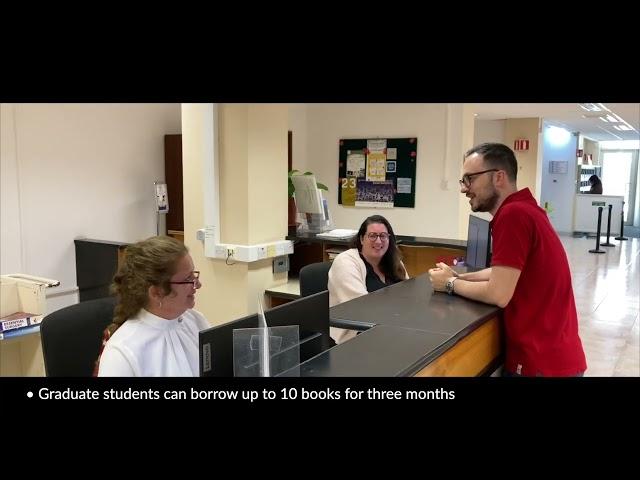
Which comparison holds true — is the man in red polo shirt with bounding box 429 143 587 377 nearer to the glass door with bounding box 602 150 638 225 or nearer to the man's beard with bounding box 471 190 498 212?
the man's beard with bounding box 471 190 498 212

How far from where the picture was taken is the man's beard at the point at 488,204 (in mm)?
1823

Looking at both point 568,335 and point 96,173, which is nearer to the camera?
point 568,335

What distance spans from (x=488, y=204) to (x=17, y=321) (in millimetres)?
2395

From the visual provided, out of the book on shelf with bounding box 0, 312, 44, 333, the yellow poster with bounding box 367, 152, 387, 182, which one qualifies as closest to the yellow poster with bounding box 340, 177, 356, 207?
the yellow poster with bounding box 367, 152, 387, 182

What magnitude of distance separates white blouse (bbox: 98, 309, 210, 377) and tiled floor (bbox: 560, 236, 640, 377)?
2938mm

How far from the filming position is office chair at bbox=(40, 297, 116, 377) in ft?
5.69

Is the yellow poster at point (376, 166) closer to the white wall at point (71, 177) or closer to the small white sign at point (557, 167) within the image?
the white wall at point (71, 177)

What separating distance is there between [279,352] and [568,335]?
1006mm

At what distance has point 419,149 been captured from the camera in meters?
5.20

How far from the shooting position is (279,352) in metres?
1.27
